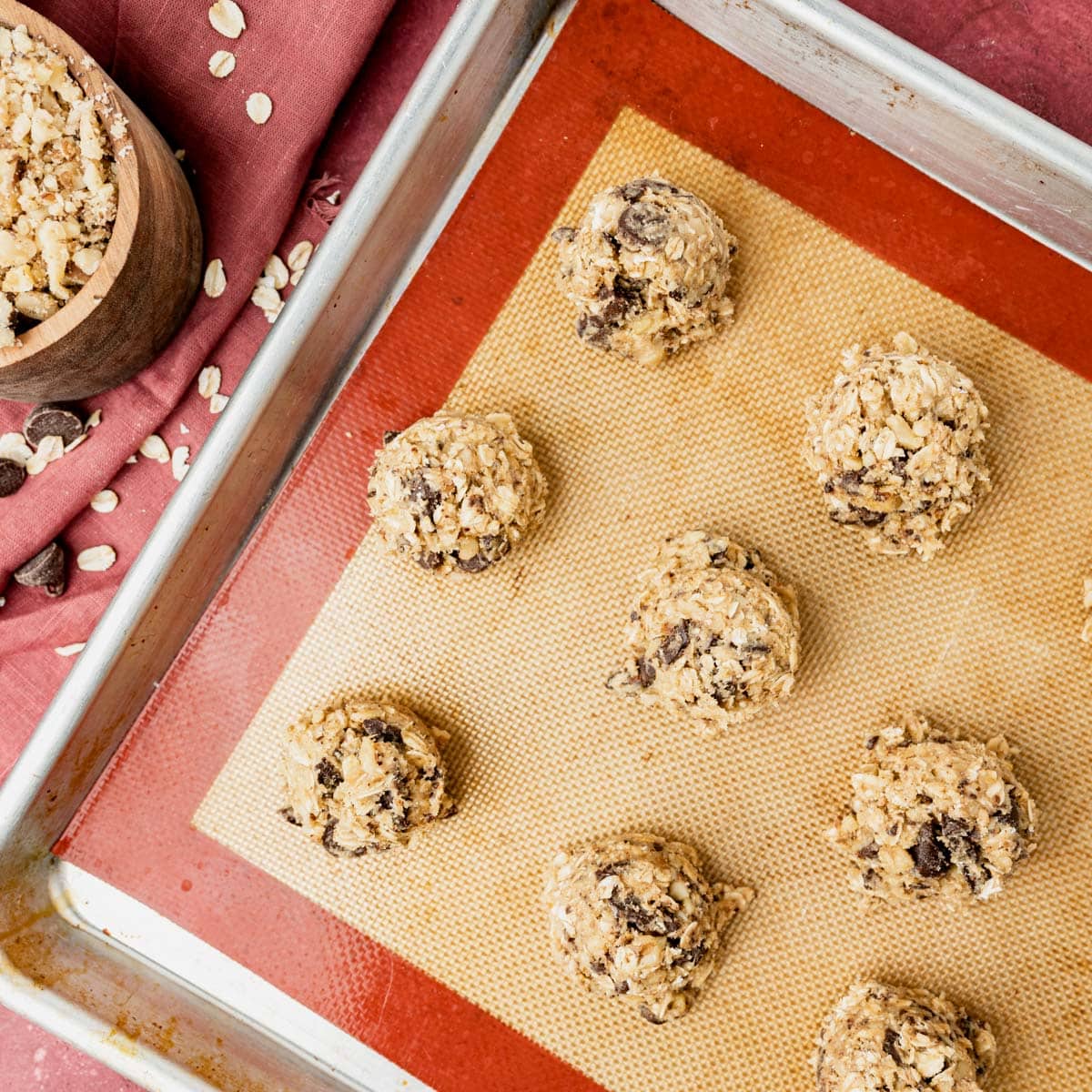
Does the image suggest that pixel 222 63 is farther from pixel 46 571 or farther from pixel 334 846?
pixel 334 846

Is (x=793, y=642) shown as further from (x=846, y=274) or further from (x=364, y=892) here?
(x=364, y=892)

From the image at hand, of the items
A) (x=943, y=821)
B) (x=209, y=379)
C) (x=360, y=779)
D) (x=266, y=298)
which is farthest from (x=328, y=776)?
(x=943, y=821)

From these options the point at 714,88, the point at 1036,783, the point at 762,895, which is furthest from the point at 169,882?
the point at 714,88

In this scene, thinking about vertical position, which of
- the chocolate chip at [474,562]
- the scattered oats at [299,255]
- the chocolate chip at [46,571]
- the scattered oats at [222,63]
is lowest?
the chocolate chip at [46,571]

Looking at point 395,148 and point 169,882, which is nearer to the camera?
point 395,148

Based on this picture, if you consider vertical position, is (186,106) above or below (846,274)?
below

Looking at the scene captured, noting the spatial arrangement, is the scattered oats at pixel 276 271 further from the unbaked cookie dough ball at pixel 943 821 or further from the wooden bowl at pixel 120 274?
the unbaked cookie dough ball at pixel 943 821

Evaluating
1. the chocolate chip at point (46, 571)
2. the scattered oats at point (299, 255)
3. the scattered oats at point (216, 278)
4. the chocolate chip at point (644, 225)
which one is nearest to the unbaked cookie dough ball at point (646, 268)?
the chocolate chip at point (644, 225)
